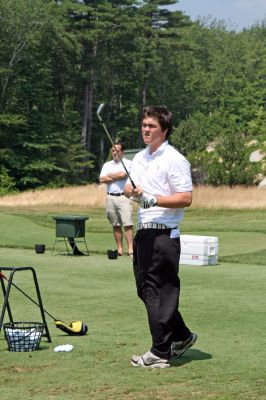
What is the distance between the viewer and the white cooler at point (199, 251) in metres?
15.5

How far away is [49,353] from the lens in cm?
734

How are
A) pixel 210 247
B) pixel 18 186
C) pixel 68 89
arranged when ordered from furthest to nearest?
pixel 68 89, pixel 18 186, pixel 210 247

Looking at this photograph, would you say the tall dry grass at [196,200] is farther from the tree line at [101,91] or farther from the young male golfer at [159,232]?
the young male golfer at [159,232]

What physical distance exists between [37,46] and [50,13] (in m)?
2.72

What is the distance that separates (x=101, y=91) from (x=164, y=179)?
84.3 m

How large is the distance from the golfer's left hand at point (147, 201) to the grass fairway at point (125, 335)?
120 cm

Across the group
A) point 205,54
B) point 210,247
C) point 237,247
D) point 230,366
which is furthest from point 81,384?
point 205,54

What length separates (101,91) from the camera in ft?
297

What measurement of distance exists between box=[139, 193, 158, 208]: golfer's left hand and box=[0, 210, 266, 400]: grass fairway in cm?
120

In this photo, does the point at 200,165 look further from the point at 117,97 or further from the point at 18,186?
the point at 117,97

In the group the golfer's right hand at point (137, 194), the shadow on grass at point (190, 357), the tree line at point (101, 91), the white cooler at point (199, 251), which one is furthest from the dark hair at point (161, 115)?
the tree line at point (101, 91)

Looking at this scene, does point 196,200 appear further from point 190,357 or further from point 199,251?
point 190,357

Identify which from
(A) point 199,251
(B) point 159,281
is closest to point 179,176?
(B) point 159,281

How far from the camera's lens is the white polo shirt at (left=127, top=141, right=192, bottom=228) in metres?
6.81
